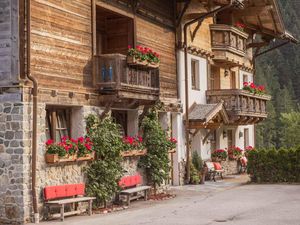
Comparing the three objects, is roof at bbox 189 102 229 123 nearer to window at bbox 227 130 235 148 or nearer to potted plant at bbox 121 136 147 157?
window at bbox 227 130 235 148

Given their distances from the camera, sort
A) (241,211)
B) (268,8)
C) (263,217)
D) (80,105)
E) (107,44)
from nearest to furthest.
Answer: (263,217)
(241,211)
(80,105)
(107,44)
(268,8)

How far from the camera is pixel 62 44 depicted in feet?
49.4

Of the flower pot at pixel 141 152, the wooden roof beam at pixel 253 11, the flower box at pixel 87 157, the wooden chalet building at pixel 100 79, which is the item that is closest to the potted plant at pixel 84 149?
the flower box at pixel 87 157

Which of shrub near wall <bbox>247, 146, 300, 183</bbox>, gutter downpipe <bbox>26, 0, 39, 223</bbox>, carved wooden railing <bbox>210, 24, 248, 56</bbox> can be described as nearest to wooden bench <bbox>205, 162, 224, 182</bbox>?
shrub near wall <bbox>247, 146, 300, 183</bbox>

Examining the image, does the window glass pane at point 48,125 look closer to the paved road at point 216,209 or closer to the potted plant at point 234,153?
the paved road at point 216,209

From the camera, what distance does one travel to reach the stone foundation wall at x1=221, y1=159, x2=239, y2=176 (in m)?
27.1

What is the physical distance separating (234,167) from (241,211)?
13.8m

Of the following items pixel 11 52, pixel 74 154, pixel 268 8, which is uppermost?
pixel 268 8

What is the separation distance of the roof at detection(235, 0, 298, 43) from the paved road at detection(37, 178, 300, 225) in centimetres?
1041

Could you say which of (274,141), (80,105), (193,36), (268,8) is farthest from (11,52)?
(274,141)

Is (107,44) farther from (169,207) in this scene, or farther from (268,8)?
(268,8)

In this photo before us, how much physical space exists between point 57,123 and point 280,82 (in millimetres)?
69525

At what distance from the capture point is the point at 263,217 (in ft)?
43.8

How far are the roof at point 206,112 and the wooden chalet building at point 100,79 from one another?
44 millimetres
